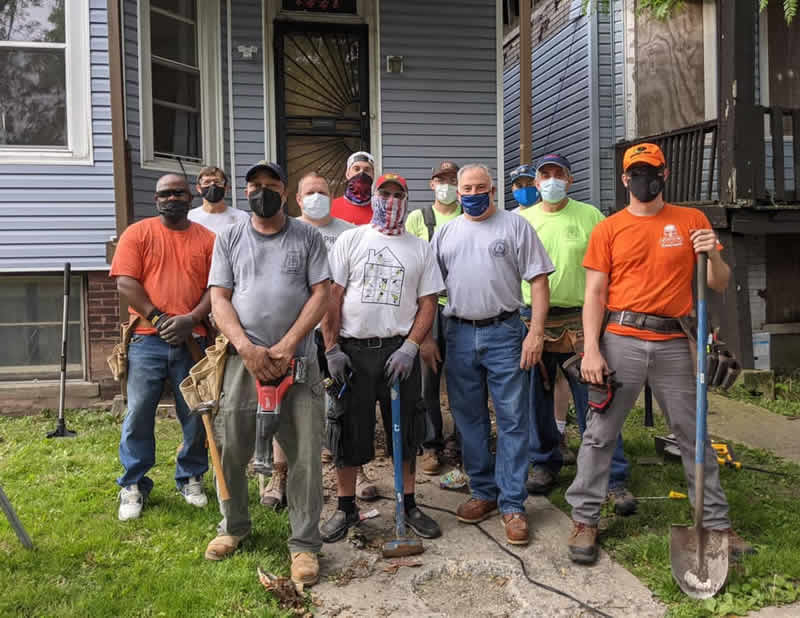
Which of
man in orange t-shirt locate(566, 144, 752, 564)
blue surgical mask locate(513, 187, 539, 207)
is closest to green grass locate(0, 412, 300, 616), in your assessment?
man in orange t-shirt locate(566, 144, 752, 564)

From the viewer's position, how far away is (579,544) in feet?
Answer: 11.8

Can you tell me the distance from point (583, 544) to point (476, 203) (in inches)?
72.0

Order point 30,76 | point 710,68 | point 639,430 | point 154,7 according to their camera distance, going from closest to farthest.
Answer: point 639,430 < point 30,76 < point 154,7 < point 710,68

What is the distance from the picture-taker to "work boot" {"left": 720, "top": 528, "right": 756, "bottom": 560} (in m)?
3.49

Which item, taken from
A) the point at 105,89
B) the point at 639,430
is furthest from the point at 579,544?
the point at 105,89

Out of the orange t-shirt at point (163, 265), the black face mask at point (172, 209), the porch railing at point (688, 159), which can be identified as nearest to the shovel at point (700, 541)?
the orange t-shirt at point (163, 265)

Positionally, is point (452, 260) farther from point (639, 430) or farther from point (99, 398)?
point (99, 398)

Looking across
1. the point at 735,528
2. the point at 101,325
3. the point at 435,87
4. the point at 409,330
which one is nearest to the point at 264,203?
the point at 409,330

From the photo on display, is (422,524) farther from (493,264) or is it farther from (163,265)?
(163,265)

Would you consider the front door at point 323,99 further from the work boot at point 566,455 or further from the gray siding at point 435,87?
the work boot at point 566,455

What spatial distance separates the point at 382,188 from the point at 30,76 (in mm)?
4966

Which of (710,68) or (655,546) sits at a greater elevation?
(710,68)

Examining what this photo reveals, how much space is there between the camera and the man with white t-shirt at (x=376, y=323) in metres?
3.81

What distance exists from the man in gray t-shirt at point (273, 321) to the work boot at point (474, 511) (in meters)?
0.91
